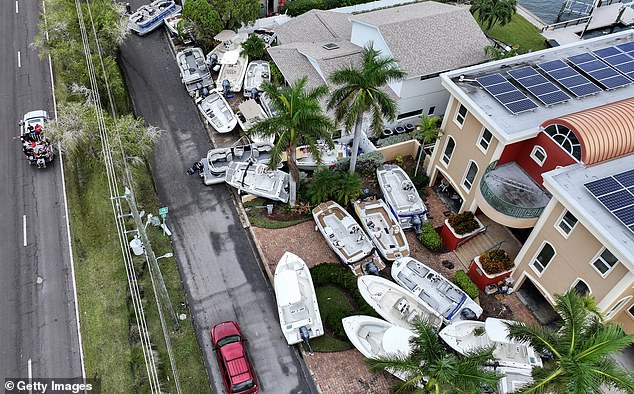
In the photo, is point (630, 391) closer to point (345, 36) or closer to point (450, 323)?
point (450, 323)

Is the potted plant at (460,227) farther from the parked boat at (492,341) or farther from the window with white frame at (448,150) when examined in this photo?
the parked boat at (492,341)

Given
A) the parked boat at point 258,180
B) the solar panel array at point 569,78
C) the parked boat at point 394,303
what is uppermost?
the solar panel array at point 569,78

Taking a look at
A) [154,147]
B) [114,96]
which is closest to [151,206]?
[154,147]

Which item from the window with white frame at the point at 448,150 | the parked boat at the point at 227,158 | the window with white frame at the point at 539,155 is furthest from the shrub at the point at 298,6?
the window with white frame at the point at 539,155

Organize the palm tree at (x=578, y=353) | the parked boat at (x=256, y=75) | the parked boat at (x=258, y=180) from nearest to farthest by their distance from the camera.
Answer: the palm tree at (x=578, y=353) → the parked boat at (x=258, y=180) → the parked boat at (x=256, y=75)

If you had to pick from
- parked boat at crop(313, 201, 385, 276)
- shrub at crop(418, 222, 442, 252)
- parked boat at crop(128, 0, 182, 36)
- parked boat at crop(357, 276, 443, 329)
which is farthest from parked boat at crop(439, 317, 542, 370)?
parked boat at crop(128, 0, 182, 36)

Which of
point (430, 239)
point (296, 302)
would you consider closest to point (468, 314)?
point (430, 239)

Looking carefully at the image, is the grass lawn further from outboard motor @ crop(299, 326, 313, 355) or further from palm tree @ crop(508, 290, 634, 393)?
outboard motor @ crop(299, 326, 313, 355)

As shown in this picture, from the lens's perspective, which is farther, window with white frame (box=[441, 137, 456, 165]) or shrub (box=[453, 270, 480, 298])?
window with white frame (box=[441, 137, 456, 165])
